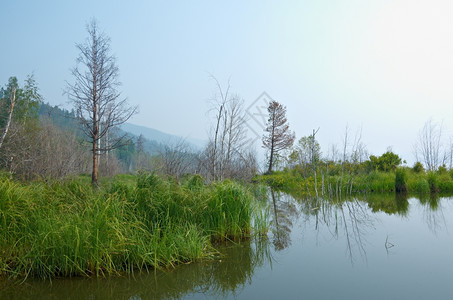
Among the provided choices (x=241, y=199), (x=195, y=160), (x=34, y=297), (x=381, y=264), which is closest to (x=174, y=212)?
(x=241, y=199)

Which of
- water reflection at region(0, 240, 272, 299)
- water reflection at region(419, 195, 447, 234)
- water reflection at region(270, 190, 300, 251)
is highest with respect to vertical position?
water reflection at region(419, 195, 447, 234)

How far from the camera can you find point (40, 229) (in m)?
4.07

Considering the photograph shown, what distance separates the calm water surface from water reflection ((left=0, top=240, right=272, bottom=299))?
10mm

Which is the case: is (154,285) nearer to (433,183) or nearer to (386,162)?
(433,183)

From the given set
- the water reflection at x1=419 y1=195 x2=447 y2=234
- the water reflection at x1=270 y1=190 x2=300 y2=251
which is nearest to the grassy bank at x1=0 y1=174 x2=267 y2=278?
the water reflection at x1=270 y1=190 x2=300 y2=251

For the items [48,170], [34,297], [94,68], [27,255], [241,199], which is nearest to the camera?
[34,297]

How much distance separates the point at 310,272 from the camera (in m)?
4.20

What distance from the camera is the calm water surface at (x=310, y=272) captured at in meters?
3.50

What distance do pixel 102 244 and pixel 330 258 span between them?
122 inches

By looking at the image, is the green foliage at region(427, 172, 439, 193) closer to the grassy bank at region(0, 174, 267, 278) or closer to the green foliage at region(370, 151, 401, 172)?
the green foliage at region(370, 151, 401, 172)

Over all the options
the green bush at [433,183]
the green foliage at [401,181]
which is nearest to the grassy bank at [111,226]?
the green foliage at [401,181]

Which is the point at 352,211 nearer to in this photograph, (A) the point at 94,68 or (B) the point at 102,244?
(B) the point at 102,244

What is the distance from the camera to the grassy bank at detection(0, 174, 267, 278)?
12.7ft

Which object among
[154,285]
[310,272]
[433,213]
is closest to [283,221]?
[310,272]
